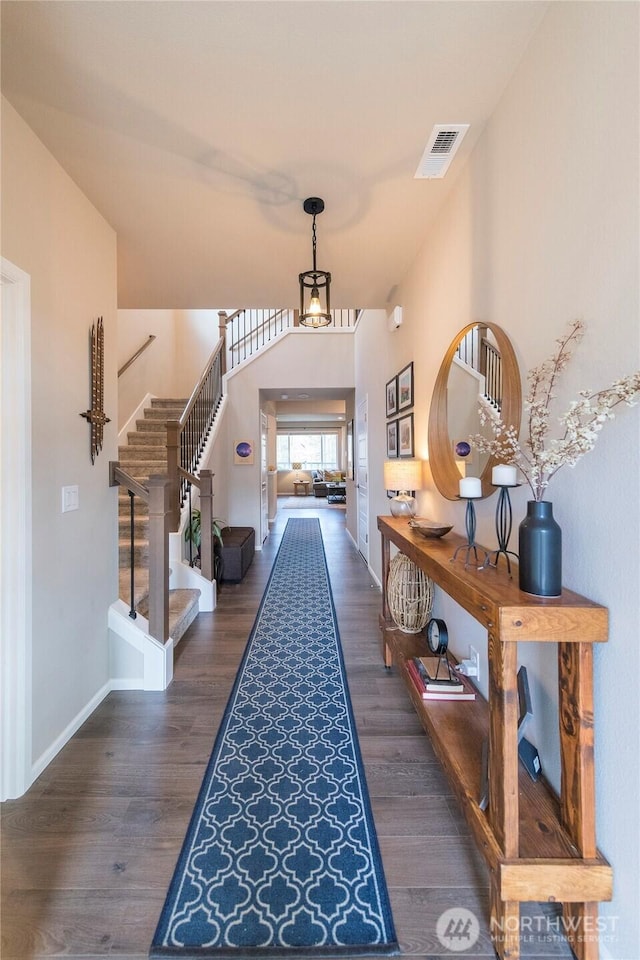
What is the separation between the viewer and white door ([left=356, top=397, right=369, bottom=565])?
5.42 m

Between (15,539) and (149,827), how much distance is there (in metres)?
1.28

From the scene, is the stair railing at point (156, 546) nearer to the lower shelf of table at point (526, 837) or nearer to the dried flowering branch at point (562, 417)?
the lower shelf of table at point (526, 837)

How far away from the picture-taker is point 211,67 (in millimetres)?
1505

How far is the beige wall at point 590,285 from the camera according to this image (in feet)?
3.33

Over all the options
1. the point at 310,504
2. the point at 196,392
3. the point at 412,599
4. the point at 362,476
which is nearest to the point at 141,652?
the point at 412,599

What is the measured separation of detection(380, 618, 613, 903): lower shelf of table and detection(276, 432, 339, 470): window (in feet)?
45.9

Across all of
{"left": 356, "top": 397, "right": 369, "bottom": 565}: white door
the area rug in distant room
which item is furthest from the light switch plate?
the area rug in distant room

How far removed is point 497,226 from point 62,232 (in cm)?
211

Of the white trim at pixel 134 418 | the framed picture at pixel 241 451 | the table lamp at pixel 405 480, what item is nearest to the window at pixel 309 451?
the framed picture at pixel 241 451

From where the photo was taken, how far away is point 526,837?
3.67 feet

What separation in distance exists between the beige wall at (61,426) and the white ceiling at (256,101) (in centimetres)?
23

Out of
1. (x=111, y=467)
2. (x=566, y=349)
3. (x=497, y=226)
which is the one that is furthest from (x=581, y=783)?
(x=111, y=467)

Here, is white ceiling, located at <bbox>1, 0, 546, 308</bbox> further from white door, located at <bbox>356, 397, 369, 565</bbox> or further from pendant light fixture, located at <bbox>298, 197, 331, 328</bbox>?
white door, located at <bbox>356, 397, 369, 565</bbox>

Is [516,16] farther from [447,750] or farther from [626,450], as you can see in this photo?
[447,750]
